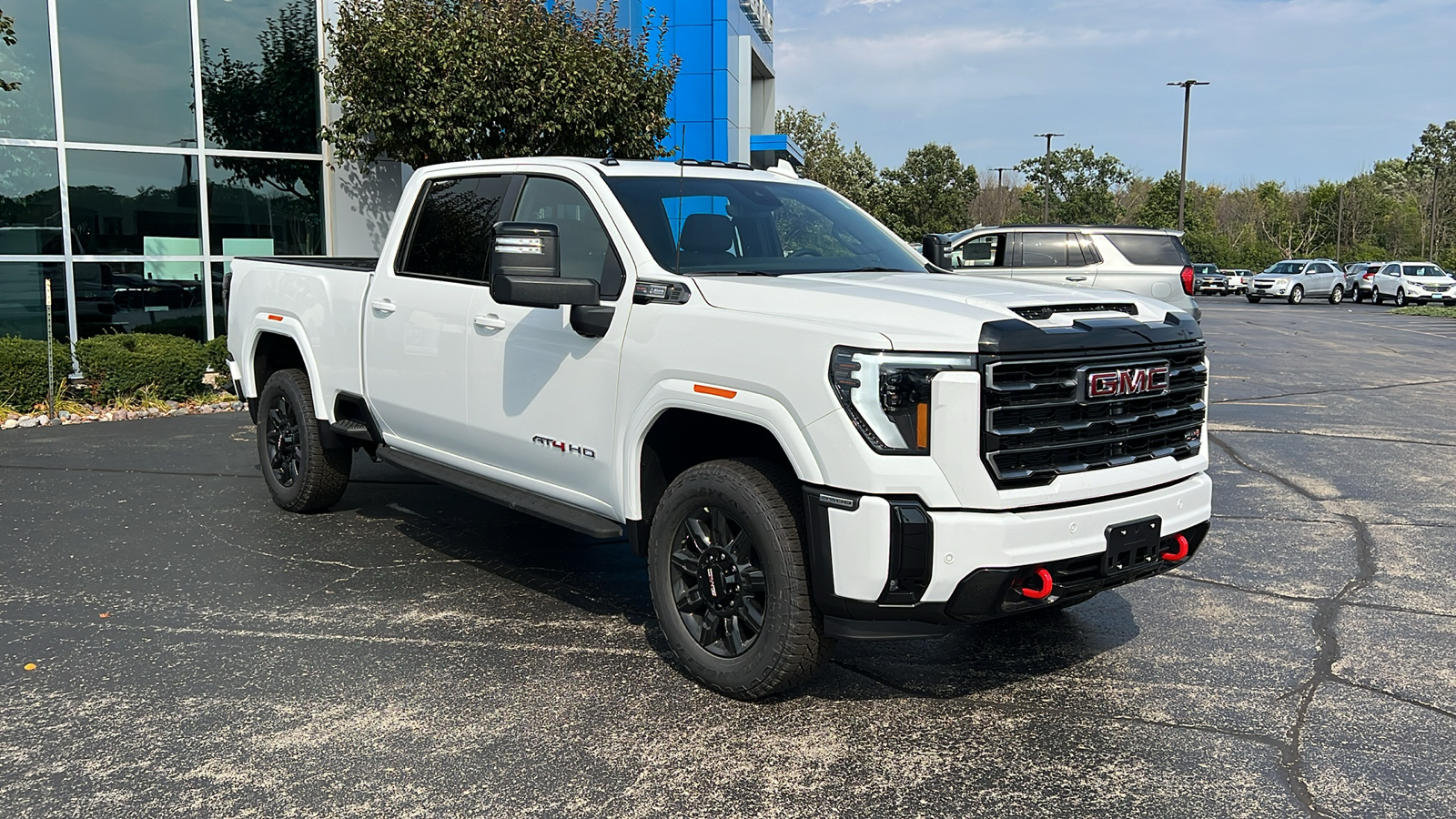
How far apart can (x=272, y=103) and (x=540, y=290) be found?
1176 cm

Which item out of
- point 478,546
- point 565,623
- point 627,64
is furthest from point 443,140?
point 565,623

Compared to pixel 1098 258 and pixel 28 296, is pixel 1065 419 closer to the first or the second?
pixel 28 296

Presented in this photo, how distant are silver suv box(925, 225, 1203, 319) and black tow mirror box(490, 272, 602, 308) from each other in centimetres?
1174

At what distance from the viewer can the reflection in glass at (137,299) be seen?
13.5 metres

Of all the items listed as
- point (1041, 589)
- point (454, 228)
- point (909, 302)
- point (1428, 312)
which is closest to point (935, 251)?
point (909, 302)

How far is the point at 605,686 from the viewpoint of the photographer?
4484 mm

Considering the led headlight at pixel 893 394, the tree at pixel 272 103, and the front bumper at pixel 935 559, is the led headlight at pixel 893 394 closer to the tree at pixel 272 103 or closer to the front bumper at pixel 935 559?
the front bumper at pixel 935 559

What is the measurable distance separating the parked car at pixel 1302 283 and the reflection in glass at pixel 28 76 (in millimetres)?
42474

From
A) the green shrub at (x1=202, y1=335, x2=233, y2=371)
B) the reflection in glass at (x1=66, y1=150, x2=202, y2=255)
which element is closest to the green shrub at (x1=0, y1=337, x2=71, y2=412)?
the green shrub at (x1=202, y1=335, x2=233, y2=371)

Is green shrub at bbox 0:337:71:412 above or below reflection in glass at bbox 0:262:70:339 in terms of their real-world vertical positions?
below

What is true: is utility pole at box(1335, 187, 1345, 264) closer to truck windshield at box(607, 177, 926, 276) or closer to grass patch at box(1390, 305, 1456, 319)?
grass patch at box(1390, 305, 1456, 319)

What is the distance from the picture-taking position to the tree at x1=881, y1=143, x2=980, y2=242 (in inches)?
2297

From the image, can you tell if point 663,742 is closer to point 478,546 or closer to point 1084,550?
point 1084,550

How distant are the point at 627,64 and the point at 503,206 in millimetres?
10017
